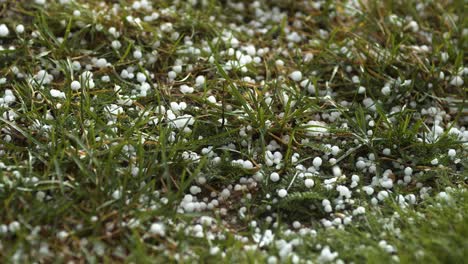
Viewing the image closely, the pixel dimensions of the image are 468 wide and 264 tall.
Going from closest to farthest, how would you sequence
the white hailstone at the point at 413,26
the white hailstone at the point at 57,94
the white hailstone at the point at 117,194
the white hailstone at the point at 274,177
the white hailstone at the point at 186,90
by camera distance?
the white hailstone at the point at 117,194
the white hailstone at the point at 274,177
the white hailstone at the point at 57,94
the white hailstone at the point at 186,90
the white hailstone at the point at 413,26

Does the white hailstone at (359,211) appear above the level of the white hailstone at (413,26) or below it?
below

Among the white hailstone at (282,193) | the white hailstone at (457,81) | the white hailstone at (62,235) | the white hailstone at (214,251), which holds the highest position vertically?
the white hailstone at (457,81)

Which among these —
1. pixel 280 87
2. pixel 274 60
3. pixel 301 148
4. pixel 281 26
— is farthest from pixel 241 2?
pixel 301 148

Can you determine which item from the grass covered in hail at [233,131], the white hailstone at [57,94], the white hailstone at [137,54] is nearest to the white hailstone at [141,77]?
the grass covered in hail at [233,131]

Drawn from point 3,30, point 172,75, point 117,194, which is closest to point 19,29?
point 3,30

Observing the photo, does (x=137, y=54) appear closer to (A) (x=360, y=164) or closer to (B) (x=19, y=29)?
(B) (x=19, y=29)

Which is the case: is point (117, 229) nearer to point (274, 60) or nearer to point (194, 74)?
point (194, 74)

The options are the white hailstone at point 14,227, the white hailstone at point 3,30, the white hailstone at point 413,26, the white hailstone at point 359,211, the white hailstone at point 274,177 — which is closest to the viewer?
the white hailstone at point 14,227

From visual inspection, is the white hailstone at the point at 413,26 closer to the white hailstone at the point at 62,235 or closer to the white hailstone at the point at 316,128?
the white hailstone at the point at 316,128

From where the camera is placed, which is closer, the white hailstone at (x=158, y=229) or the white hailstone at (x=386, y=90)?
the white hailstone at (x=158, y=229)
